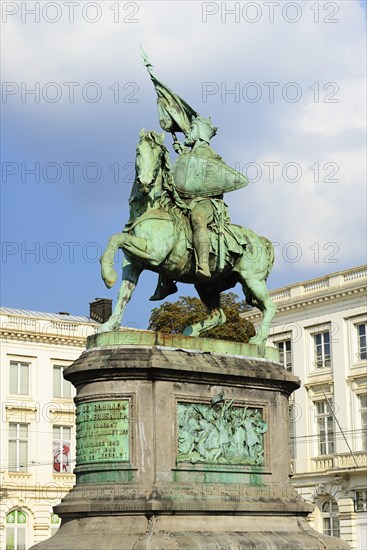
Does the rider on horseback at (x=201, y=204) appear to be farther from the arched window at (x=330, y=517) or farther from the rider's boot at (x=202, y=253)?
the arched window at (x=330, y=517)

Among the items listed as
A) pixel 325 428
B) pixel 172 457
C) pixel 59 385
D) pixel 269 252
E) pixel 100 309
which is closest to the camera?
pixel 172 457

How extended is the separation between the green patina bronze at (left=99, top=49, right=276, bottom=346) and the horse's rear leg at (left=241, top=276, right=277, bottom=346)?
2 cm

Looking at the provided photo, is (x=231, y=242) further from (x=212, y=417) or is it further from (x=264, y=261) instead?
(x=212, y=417)

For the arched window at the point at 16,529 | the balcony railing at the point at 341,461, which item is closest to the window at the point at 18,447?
the arched window at the point at 16,529

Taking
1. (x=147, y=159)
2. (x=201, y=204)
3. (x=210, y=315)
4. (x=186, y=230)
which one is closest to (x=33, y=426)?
(x=210, y=315)

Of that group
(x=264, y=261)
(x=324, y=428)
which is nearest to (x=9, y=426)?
(x=324, y=428)

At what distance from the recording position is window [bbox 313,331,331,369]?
174 feet

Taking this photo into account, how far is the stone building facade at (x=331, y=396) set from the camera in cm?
5059

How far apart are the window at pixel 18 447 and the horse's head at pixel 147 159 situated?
3912 cm

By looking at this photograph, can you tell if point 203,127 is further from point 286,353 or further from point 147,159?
point 286,353

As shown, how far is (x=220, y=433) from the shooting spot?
54.6 ft

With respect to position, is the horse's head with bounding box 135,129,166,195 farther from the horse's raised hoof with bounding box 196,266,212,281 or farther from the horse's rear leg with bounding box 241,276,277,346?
the horse's rear leg with bounding box 241,276,277,346

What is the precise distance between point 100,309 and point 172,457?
4784 centimetres

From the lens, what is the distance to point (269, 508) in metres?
16.7
